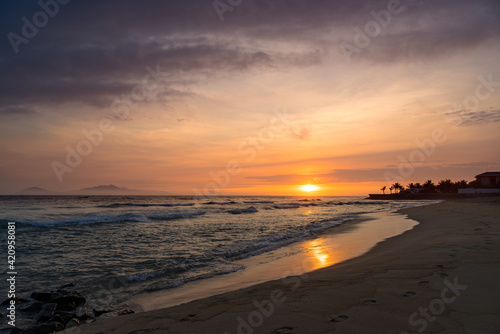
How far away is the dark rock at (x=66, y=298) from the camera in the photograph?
7384 millimetres

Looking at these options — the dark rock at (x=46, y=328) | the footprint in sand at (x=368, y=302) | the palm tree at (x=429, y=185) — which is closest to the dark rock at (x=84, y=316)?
the dark rock at (x=46, y=328)

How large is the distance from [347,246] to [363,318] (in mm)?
10740

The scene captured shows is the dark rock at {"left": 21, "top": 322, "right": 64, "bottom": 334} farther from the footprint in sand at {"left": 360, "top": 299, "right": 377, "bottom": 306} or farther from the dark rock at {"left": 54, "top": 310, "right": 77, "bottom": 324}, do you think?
the footprint in sand at {"left": 360, "top": 299, "right": 377, "bottom": 306}

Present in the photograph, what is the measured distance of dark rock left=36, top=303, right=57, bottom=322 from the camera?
654cm

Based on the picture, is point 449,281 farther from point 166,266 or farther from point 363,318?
point 166,266

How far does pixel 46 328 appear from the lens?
5781 millimetres

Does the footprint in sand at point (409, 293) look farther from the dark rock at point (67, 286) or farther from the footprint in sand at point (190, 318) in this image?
the dark rock at point (67, 286)

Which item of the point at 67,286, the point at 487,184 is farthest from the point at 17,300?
the point at 487,184

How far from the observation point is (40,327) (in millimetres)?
5754

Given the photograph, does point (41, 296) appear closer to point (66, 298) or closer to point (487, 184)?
point (66, 298)

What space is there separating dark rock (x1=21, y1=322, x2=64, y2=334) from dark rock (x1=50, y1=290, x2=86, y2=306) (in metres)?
1.57

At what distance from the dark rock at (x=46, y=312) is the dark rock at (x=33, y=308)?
1.12 ft

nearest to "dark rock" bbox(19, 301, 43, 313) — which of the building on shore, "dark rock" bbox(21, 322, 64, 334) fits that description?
"dark rock" bbox(21, 322, 64, 334)

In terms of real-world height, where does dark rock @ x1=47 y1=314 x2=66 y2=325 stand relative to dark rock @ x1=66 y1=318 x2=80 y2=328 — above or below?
above
